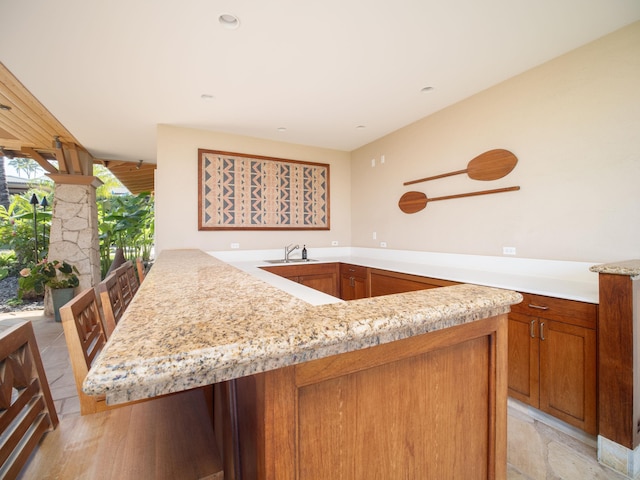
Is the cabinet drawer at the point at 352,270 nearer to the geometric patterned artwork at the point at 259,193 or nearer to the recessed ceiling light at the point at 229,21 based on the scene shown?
the geometric patterned artwork at the point at 259,193

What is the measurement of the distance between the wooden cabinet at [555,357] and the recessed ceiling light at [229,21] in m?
2.51

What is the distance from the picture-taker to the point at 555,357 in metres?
1.76

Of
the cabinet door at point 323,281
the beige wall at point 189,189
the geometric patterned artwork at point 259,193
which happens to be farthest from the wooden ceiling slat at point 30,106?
the cabinet door at point 323,281

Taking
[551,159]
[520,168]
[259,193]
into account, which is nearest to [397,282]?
[520,168]

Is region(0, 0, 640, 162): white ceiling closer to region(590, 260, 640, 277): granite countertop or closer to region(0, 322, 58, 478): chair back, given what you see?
region(590, 260, 640, 277): granite countertop

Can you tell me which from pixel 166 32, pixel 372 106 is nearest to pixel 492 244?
pixel 372 106

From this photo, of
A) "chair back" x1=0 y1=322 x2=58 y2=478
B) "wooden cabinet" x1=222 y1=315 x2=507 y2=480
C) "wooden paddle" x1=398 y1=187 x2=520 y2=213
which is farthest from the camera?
"wooden paddle" x1=398 y1=187 x2=520 y2=213

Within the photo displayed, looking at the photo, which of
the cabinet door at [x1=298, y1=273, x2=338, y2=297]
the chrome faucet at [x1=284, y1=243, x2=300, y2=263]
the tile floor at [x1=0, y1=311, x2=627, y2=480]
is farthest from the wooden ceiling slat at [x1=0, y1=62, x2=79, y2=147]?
the cabinet door at [x1=298, y1=273, x2=338, y2=297]

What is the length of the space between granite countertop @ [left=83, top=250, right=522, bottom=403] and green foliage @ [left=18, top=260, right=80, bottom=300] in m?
4.49

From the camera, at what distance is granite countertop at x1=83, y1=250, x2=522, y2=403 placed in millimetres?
375

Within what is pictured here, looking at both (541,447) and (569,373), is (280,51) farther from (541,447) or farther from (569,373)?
(541,447)

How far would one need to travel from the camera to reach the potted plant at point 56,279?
4000 mm

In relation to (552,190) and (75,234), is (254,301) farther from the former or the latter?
(75,234)

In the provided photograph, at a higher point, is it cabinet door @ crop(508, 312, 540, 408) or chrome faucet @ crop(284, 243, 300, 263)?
chrome faucet @ crop(284, 243, 300, 263)
